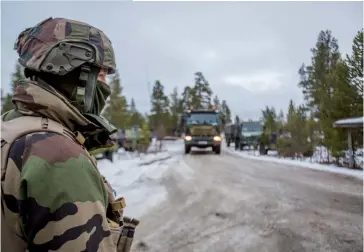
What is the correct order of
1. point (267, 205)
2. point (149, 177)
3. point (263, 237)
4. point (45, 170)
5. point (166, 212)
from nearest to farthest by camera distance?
point (45, 170) < point (263, 237) < point (166, 212) < point (267, 205) < point (149, 177)

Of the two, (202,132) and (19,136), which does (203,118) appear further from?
(19,136)

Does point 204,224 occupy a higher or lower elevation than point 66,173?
lower

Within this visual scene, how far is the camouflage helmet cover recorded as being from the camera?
4.67 feet

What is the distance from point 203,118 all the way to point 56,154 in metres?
20.8

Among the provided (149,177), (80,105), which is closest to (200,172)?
(149,177)

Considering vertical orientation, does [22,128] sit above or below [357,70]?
below

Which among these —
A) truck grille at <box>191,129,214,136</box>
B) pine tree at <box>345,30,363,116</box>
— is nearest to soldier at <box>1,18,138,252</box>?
pine tree at <box>345,30,363,116</box>

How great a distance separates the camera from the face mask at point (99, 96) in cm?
163

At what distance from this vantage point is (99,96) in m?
1.67

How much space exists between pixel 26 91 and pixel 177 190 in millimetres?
7508

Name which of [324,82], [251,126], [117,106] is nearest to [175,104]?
[117,106]

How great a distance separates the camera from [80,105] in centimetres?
147

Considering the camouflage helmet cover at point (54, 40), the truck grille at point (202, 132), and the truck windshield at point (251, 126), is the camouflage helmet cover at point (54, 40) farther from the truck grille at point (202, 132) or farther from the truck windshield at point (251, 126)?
the truck windshield at point (251, 126)

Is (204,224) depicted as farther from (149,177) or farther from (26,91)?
(149,177)
